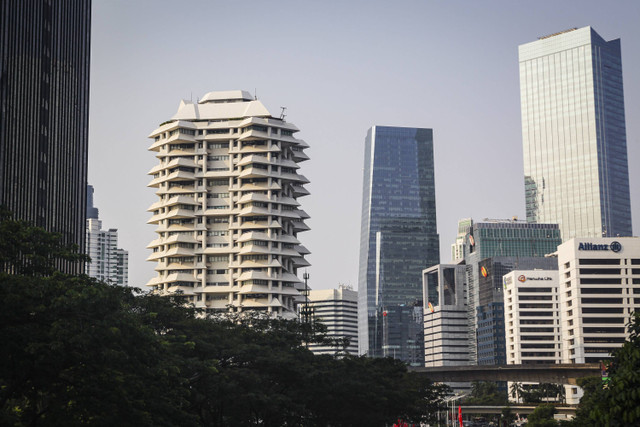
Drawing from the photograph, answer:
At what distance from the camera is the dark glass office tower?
78.0 m

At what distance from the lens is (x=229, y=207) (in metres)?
183

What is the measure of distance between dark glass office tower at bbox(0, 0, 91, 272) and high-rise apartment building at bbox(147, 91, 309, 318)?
252 feet

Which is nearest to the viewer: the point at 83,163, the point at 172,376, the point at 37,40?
the point at 172,376

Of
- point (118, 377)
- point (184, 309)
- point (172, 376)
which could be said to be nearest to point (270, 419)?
point (184, 309)

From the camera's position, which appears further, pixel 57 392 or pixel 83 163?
pixel 83 163

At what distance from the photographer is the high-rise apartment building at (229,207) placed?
17739cm

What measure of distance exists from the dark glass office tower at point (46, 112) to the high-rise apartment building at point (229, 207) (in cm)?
7682

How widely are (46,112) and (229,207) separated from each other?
314ft

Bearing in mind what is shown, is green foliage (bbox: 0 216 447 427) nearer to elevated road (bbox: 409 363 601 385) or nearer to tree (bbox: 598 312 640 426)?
tree (bbox: 598 312 640 426)

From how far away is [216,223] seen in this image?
184 meters

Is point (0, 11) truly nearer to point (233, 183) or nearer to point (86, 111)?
point (86, 111)

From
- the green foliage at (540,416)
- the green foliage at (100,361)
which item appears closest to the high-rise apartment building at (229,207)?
the green foliage at (540,416)

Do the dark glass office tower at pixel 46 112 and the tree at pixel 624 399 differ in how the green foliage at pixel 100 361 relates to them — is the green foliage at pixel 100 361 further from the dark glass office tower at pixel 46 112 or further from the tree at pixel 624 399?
the tree at pixel 624 399

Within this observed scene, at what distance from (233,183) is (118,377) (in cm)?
14412
